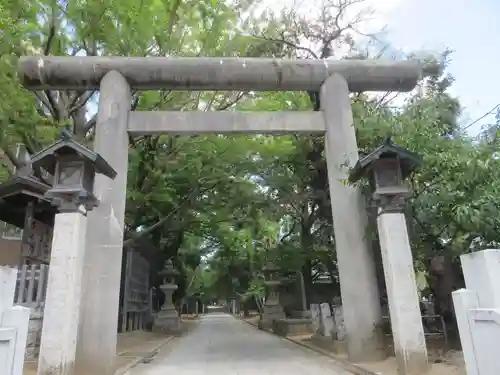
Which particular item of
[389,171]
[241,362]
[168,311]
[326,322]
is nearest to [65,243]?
[241,362]

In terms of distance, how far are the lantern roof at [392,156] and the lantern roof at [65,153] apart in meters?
5.12

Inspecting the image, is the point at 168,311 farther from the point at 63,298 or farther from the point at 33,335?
the point at 63,298

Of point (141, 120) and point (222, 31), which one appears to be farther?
point (222, 31)

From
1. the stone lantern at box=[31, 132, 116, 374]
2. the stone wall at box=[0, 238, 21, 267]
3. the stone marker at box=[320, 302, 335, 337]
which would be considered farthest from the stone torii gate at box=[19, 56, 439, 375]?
the stone wall at box=[0, 238, 21, 267]

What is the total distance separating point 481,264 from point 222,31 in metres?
10.3

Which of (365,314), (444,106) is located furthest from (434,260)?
(444,106)

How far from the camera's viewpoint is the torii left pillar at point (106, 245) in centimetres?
787

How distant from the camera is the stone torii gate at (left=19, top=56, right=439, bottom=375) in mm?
8383

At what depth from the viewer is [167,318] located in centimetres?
1931

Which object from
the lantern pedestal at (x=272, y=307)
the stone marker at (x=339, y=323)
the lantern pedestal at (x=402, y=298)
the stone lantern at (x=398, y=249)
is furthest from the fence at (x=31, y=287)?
the lantern pedestal at (x=272, y=307)

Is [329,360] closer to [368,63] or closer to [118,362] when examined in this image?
[118,362]

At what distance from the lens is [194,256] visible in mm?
31812

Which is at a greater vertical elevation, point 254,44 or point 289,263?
point 254,44

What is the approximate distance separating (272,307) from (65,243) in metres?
16.2
